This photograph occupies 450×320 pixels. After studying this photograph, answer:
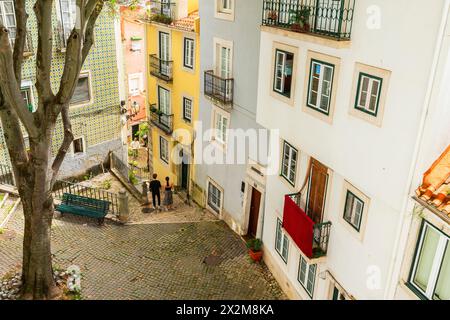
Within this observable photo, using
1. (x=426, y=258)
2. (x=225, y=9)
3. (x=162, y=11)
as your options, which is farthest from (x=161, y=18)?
(x=426, y=258)

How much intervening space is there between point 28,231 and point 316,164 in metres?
8.12

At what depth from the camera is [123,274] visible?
14.7 meters

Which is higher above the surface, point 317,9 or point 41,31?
point 317,9

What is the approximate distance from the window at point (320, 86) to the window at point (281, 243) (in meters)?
4.77

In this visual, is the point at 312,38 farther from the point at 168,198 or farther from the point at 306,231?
the point at 168,198

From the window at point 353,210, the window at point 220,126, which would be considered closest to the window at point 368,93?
the window at point 353,210

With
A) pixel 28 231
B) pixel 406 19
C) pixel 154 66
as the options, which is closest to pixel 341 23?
pixel 406 19

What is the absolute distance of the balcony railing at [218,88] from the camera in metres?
16.7

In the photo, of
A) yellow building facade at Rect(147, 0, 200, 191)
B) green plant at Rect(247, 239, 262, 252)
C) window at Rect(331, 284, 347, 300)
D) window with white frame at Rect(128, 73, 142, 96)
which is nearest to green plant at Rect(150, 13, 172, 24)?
yellow building facade at Rect(147, 0, 200, 191)

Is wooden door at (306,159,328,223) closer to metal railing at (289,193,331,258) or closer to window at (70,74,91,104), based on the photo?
metal railing at (289,193,331,258)

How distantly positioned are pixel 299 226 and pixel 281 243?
9.44 feet

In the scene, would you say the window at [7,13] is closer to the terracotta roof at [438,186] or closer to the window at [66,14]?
the window at [66,14]

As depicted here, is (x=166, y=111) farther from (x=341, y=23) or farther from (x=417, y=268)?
(x=417, y=268)

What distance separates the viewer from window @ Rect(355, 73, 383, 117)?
9297mm
